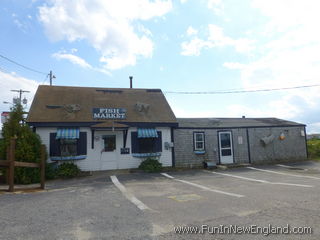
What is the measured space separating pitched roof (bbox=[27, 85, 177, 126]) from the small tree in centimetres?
83

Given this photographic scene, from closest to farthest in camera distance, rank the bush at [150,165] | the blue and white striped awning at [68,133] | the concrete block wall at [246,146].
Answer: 1. the blue and white striped awning at [68,133]
2. the bush at [150,165]
3. the concrete block wall at [246,146]

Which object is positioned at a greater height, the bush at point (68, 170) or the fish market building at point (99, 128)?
→ the fish market building at point (99, 128)

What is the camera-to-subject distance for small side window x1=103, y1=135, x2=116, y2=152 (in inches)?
438

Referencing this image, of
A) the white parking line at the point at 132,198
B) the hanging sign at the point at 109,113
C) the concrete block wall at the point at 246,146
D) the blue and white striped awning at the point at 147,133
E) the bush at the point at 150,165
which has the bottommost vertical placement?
the white parking line at the point at 132,198

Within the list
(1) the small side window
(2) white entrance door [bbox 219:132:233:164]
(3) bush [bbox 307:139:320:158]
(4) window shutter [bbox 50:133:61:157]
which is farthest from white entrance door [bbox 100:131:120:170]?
(3) bush [bbox 307:139:320:158]

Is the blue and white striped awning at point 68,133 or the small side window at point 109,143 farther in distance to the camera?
the small side window at point 109,143

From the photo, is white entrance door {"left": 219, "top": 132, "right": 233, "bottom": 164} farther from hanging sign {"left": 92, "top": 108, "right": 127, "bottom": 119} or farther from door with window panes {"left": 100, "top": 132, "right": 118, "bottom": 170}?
door with window panes {"left": 100, "top": 132, "right": 118, "bottom": 170}

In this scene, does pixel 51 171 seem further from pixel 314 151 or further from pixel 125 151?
pixel 314 151

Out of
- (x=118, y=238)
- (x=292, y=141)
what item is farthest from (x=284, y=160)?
(x=118, y=238)

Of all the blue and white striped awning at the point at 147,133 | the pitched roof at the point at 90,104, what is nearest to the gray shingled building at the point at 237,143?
the blue and white striped awning at the point at 147,133

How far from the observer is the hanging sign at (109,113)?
11.3 m

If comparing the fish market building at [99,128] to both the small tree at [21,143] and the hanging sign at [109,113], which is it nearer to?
the hanging sign at [109,113]

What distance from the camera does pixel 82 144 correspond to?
34.9 feet

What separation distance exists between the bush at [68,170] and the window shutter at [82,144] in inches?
32.3
